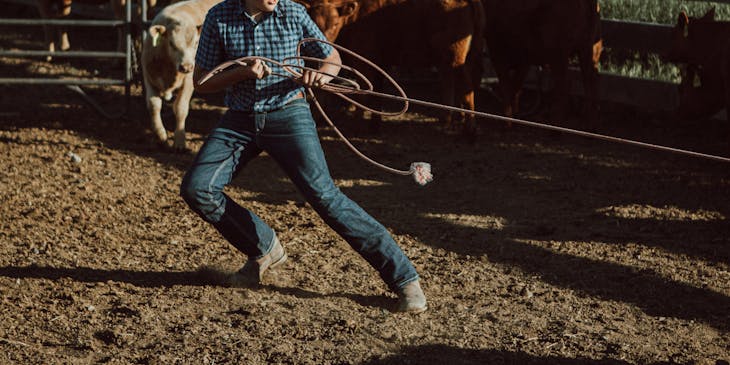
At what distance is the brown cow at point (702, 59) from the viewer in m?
8.80

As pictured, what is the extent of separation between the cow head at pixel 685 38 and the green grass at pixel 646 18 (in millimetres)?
1573

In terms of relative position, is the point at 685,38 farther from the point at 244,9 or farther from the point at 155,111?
the point at 244,9

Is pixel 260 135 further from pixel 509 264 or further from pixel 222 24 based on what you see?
pixel 509 264

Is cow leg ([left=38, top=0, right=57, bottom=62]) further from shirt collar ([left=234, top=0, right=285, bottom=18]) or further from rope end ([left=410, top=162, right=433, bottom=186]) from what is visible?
rope end ([left=410, top=162, right=433, bottom=186])

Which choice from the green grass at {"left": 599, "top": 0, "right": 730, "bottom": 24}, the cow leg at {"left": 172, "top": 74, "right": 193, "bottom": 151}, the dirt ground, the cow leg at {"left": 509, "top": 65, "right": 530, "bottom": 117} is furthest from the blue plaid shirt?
the green grass at {"left": 599, "top": 0, "right": 730, "bottom": 24}

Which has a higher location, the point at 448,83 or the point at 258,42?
the point at 258,42

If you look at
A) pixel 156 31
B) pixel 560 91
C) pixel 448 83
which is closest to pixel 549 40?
pixel 560 91

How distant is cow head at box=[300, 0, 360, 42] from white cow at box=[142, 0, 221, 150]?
99 cm

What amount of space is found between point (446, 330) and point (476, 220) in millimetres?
2242

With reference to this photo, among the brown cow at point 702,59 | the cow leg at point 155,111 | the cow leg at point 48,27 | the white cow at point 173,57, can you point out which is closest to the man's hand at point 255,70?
the white cow at point 173,57

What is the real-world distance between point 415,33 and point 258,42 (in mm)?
4931

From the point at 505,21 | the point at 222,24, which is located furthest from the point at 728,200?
the point at 222,24

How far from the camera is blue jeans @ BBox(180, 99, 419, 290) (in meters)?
4.70

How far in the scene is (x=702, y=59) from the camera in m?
8.92
